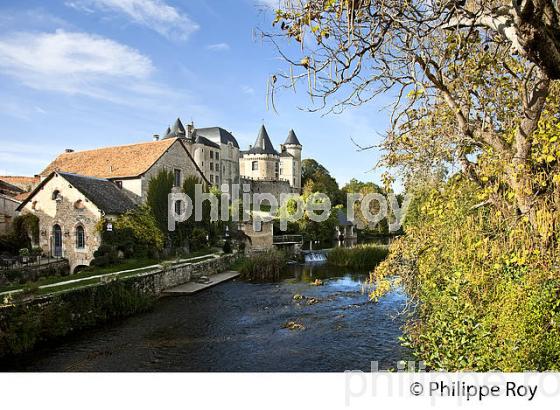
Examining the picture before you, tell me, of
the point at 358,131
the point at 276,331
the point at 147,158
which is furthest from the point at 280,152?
the point at 358,131

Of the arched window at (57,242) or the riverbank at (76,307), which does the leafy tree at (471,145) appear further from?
the arched window at (57,242)

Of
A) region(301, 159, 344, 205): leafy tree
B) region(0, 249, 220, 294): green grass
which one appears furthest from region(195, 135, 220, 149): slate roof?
region(0, 249, 220, 294): green grass

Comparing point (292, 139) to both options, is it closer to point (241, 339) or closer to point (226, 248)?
point (226, 248)

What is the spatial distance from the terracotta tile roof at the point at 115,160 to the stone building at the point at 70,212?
2.46m

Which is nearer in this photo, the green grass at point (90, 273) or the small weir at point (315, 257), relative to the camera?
the green grass at point (90, 273)

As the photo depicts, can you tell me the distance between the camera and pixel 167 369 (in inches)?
287

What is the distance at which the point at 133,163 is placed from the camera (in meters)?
19.8

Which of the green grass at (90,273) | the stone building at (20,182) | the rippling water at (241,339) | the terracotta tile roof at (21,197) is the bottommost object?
the rippling water at (241,339)

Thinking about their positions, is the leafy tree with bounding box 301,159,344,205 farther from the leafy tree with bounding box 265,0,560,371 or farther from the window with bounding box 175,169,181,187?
the leafy tree with bounding box 265,0,560,371

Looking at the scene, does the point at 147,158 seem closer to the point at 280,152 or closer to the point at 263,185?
the point at 263,185

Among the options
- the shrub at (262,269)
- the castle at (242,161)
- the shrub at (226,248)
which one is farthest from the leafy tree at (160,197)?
the castle at (242,161)

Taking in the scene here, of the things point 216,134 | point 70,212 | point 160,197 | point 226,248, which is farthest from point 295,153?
point 70,212

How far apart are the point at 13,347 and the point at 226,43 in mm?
7165

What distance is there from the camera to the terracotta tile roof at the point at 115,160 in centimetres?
1947
